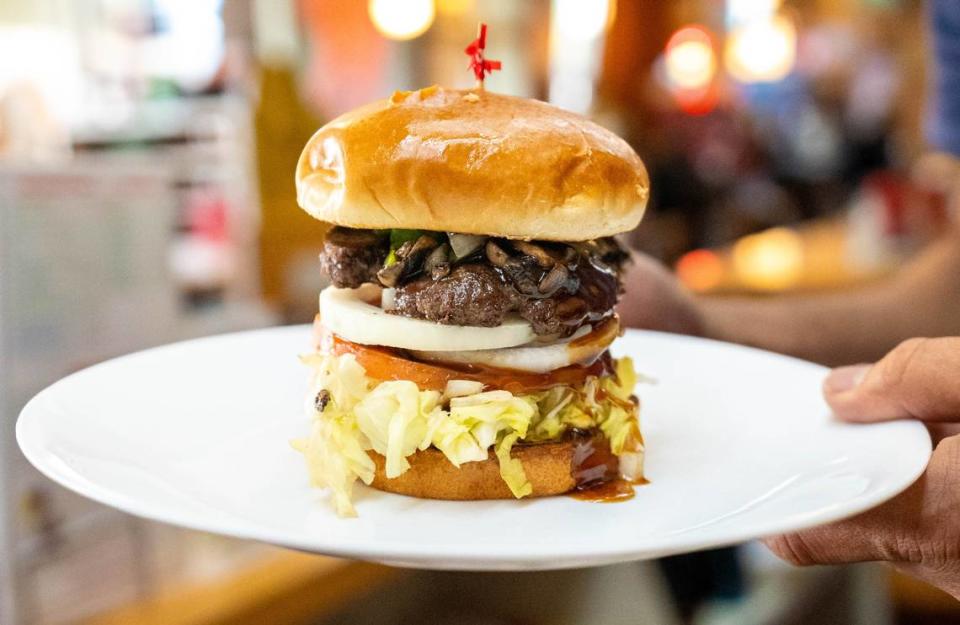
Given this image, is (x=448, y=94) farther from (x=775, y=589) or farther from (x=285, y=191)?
(x=285, y=191)

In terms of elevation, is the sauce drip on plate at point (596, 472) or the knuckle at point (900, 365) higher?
the knuckle at point (900, 365)

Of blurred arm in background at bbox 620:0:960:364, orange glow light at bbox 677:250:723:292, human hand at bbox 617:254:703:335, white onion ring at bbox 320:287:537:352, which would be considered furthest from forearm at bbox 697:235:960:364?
orange glow light at bbox 677:250:723:292

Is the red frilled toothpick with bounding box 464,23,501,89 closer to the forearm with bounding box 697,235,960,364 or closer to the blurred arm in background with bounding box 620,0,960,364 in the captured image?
the blurred arm in background with bounding box 620,0,960,364

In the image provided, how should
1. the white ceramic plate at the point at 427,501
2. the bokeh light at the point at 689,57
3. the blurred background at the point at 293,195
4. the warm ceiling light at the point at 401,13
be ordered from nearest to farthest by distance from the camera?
the white ceramic plate at the point at 427,501 → the blurred background at the point at 293,195 → the warm ceiling light at the point at 401,13 → the bokeh light at the point at 689,57

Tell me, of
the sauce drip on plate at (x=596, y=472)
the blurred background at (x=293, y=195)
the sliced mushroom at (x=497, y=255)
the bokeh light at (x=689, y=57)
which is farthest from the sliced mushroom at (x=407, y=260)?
the bokeh light at (x=689, y=57)

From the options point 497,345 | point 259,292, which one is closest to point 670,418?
point 497,345

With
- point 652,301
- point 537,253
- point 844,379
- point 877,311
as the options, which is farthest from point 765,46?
point 537,253

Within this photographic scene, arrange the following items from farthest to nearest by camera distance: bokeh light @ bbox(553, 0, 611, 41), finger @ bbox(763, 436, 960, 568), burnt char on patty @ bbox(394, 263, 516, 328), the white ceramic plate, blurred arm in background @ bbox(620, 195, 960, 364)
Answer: bokeh light @ bbox(553, 0, 611, 41) → blurred arm in background @ bbox(620, 195, 960, 364) → burnt char on patty @ bbox(394, 263, 516, 328) → finger @ bbox(763, 436, 960, 568) → the white ceramic plate

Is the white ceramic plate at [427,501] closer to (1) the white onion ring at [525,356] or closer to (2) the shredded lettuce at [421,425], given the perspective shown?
(2) the shredded lettuce at [421,425]
